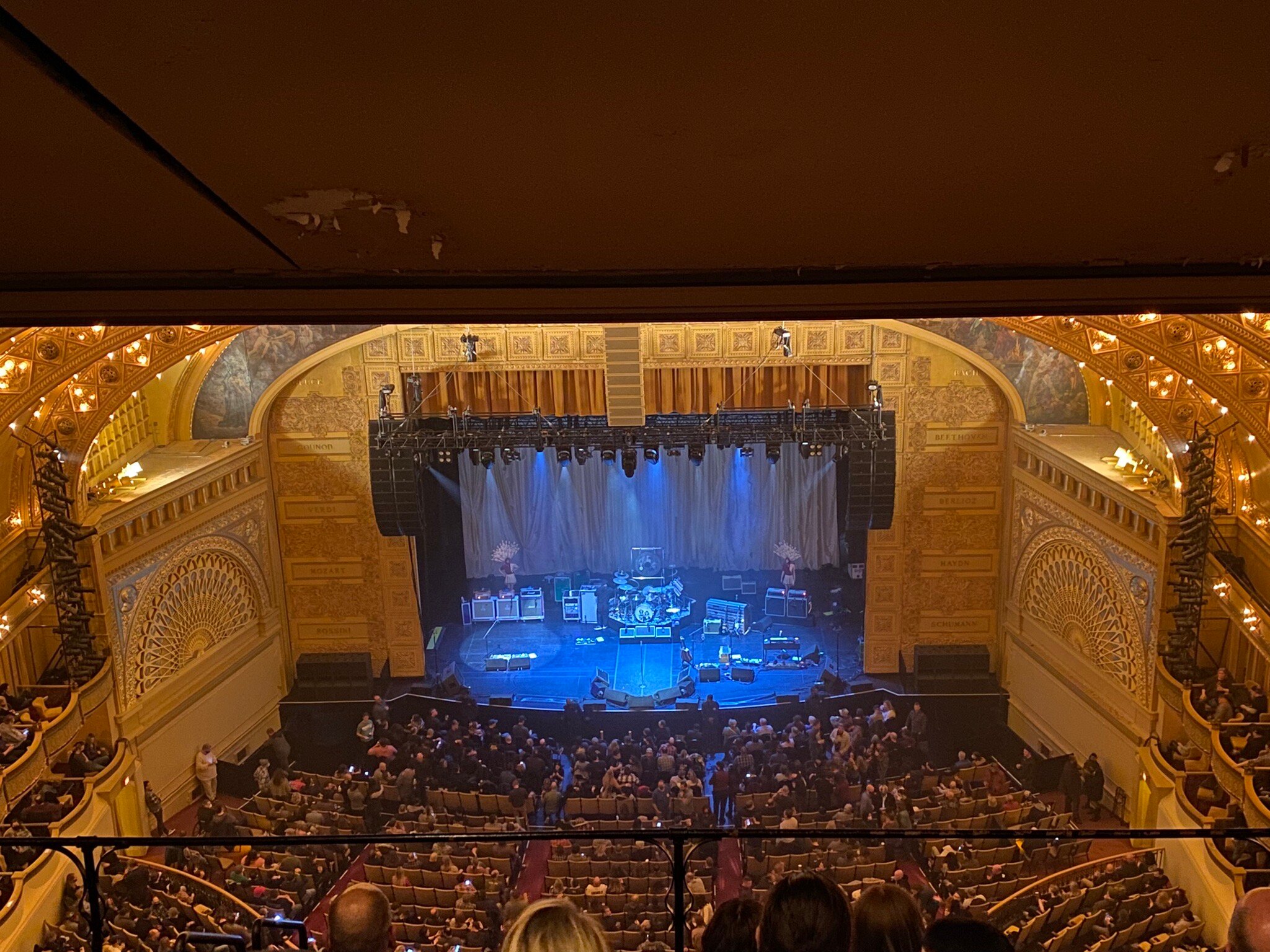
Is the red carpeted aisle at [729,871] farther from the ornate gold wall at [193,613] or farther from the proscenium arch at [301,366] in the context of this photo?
the proscenium arch at [301,366]

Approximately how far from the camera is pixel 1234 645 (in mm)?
11547

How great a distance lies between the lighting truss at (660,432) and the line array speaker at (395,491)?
15cm

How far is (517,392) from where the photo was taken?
15.6 meters

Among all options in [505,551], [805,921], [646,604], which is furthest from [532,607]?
[805,921]

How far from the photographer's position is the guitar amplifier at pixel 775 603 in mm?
17641

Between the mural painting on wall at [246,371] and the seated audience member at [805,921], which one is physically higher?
the seated audience member at [805,921]

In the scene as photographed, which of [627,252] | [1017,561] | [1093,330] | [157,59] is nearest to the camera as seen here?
[157,59]

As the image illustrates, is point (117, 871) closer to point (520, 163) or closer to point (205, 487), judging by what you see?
point (205, 487)

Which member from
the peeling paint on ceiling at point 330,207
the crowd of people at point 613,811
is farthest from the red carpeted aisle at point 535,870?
the peeling paint on ceiling at point 330,207

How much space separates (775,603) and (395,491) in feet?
22.4

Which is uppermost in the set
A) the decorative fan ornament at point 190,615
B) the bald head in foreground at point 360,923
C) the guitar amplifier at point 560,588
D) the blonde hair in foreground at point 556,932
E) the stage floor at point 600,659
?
the blonde hair in foreground at point 556,932

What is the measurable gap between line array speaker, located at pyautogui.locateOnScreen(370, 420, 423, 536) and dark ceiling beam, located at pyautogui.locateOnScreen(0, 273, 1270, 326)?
1351 cm

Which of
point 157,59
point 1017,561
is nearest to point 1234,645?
point 1017,561

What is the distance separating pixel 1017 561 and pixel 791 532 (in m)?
4.07
